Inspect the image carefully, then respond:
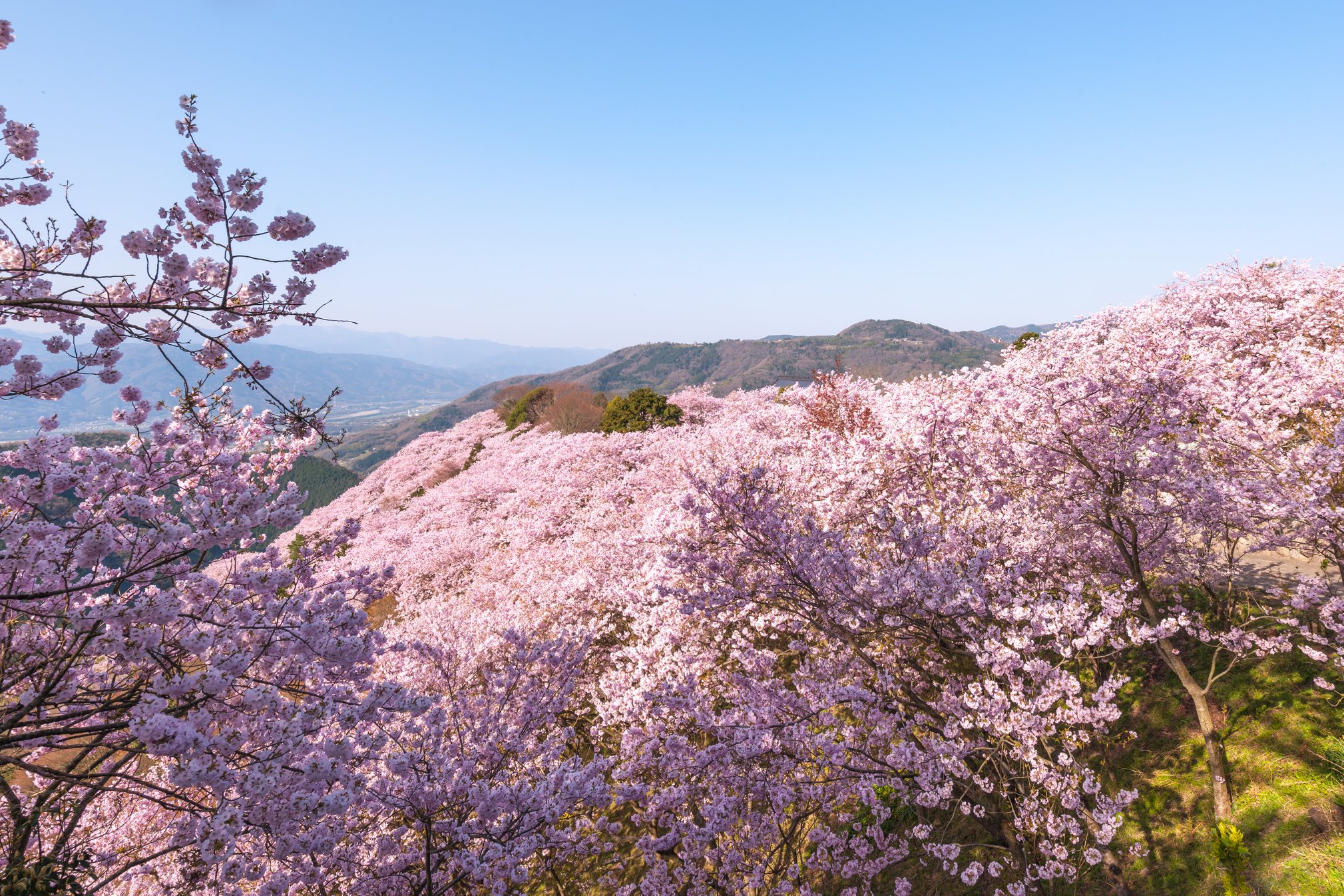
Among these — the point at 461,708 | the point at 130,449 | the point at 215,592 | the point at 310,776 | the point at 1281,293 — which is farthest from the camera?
the point at 1281,293

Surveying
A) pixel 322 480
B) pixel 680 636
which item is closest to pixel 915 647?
pixel 680 636

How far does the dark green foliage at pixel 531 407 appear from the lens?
37.9m

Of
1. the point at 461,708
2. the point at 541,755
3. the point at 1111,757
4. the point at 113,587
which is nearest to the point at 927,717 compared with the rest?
the point at 1111,757

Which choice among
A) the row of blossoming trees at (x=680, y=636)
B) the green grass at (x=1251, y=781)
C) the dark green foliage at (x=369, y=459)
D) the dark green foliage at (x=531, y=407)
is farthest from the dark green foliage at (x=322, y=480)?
the green grass at (x=1251, y=781)

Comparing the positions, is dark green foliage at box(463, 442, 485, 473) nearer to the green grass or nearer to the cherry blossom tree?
the cherry blossom tree

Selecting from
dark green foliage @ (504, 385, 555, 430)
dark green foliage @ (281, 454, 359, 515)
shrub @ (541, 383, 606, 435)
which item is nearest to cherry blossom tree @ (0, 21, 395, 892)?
shrub @ (541, 383, 606, 435)

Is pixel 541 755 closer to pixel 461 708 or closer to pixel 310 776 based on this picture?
pixel 461 708

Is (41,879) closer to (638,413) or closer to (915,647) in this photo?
(915,647)

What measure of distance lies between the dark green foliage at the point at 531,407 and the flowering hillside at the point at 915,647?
28.9 m

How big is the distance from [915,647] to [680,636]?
10.5ft

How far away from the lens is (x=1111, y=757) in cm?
765

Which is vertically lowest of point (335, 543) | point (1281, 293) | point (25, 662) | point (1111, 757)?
point (1111, 757)

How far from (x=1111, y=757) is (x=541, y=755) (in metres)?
7.63

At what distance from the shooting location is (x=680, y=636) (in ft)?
26.2
